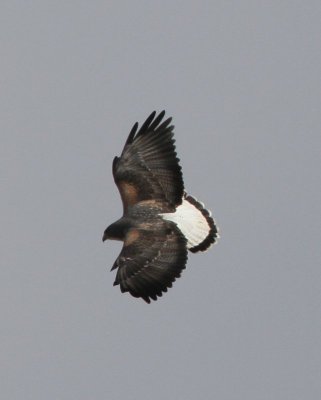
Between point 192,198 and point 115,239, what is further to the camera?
point 192,198

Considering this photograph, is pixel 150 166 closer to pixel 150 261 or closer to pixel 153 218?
pixel 153 218

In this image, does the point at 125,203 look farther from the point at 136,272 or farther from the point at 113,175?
the point at 136,272

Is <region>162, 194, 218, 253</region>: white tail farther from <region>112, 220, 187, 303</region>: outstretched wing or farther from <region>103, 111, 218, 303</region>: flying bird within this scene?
<region>112, 220, 187, 303</region>: outstretched wing

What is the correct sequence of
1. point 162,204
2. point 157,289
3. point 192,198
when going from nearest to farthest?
1. point 157,289
2. point 162,204
3. point 192,198

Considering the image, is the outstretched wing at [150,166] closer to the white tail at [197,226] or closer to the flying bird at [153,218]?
the flying bird at [153,218]

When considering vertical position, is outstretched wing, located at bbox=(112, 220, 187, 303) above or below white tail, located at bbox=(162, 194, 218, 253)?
below

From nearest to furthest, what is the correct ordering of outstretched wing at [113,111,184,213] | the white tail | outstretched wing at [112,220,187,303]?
1. outstretched wing at [112,220,187,303]
2. outstretched wing at [113,111,184,213]
3. the white tail

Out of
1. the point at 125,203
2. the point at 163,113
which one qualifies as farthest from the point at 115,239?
the point at 163,113

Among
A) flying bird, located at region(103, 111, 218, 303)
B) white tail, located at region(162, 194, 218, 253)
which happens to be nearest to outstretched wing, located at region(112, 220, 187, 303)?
flying bird, located at region(103, 111, 218, 303)
